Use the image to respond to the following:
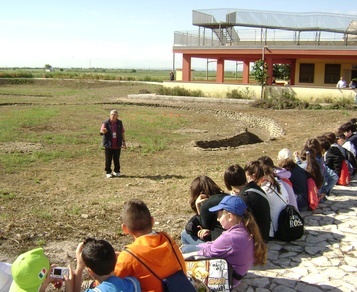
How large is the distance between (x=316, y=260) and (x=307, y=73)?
91.9 ft

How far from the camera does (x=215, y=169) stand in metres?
10.9

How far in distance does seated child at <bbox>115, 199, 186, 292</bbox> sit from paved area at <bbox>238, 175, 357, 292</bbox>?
1.30 metres

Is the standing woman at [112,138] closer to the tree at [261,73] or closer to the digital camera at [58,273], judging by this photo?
the digital camera at [58,273]

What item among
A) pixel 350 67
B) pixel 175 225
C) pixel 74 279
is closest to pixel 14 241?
pixel 175 225

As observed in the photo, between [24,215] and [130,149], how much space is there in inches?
278

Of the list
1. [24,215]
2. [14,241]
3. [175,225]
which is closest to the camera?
[14,241]

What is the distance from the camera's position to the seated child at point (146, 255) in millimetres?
3238

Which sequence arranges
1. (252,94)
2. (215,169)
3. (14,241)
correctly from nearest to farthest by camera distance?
(14,241)
(215,169)
(252,94)

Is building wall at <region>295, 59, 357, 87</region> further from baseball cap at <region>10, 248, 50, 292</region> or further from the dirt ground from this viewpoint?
baseball cap at <region>10, 248, 50, 292</region>

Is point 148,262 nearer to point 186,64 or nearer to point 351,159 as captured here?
point 351,159

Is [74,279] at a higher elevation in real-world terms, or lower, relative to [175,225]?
higher

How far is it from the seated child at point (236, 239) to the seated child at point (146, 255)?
2.24 feet

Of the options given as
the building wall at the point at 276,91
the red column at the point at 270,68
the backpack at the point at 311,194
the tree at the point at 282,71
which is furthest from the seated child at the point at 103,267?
the tree at the point at 282,71

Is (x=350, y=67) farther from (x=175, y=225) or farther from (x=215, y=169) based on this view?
A: (x=175, y=225)
